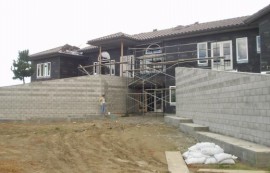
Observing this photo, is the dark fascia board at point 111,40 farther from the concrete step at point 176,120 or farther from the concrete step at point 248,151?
the concrete step at point 248,151

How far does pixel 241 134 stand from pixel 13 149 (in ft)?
20.8

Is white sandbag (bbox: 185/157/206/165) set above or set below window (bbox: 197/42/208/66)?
below

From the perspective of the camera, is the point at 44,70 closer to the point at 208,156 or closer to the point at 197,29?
the point at 197,29

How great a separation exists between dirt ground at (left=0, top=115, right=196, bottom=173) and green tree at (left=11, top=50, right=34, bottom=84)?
20374 mm

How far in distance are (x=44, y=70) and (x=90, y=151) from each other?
2195cm

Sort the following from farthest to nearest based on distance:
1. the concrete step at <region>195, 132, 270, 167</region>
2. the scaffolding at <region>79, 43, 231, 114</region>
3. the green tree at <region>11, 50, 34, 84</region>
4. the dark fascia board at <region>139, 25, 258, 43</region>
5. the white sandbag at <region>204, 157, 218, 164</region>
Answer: the green tree at <region>11, 50, 34, 84</region>, the scaffolding at <region>79, 43, 231, 114</region>, the dark fascia board at <region>139, 25, 258, 43</region>, the white sandbag at <region>204, 157, 218, 164</region>, the concrete step at <region>195, 132, 270, 167</region>

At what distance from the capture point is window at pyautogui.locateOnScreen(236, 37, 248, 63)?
792 inches

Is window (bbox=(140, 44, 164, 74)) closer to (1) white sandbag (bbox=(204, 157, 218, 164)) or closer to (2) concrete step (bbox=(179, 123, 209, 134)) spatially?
(2) concrete step (bbox=(179, 123, 209, 134))

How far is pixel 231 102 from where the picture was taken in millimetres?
9664

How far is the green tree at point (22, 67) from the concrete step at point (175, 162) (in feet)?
87.0

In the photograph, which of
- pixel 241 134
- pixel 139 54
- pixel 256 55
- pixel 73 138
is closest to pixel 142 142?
pixel 73 138

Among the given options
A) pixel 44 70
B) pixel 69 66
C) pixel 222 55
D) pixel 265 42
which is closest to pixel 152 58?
pixel 222 55

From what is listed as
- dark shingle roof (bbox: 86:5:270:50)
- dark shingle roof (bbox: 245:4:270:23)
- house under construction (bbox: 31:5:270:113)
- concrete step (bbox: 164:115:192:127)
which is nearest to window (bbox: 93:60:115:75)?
house under construction (bbox: 31:5:270:113)

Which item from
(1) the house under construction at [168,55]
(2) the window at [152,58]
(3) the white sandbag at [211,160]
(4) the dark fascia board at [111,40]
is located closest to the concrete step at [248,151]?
(3) the white sandbag at [211,160]
